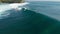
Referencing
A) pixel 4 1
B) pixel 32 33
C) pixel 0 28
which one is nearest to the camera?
pixel 32 33

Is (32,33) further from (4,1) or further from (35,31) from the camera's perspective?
(4,1)

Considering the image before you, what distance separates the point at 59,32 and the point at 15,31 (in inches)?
97.9

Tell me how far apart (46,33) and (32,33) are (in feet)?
2.54

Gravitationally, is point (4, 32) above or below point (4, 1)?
above

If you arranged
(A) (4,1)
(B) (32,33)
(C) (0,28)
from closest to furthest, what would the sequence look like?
(B) (32,33) < (C) (0,28) < (A) (4,1)

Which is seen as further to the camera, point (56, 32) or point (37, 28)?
point (37, 28)

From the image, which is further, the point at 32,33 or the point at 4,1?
the point at 4,1

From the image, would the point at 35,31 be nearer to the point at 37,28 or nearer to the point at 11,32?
the point at 37,28

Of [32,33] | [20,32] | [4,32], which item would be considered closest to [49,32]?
[32,33]

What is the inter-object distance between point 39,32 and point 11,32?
5.14ft

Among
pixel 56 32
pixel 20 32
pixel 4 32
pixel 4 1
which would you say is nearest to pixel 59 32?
pixel 56 32

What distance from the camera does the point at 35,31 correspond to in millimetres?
9875

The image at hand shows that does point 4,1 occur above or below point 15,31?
below

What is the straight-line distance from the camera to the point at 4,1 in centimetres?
2681
